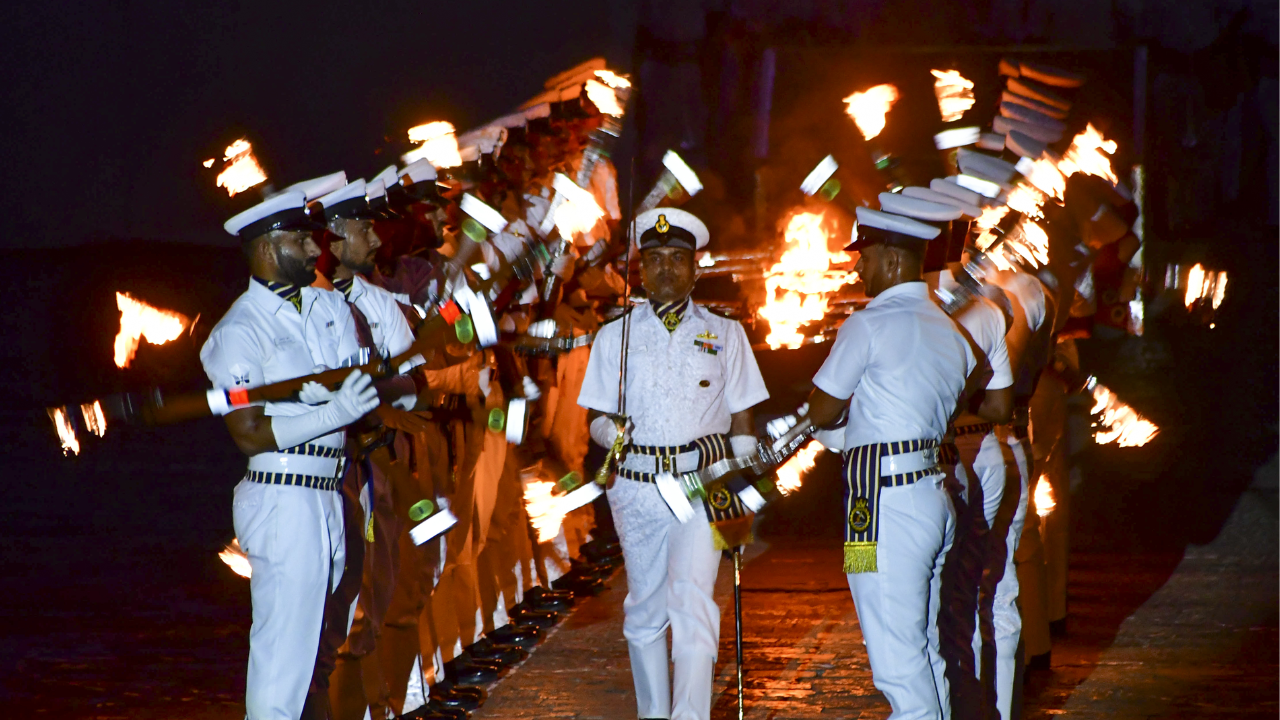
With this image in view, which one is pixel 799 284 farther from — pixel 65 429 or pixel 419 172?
pixel 65 429

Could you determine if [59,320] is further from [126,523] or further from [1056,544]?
[1056,544]

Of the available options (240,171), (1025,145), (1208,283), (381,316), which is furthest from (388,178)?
(1208,283)

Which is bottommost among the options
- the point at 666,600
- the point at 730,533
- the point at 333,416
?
the point at 666,600

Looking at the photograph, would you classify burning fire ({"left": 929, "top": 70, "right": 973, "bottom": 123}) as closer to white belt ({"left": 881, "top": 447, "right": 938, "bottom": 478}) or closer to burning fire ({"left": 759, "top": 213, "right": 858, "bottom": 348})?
burning fire ({"left": 759, "top": 213, "right": 858, "bottom": 348})

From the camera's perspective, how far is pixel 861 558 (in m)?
4.11

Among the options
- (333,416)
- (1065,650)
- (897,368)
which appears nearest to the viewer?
(333,416)

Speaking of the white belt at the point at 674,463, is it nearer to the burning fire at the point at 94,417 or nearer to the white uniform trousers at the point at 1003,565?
the white uniform trousers at the point at 1003,565

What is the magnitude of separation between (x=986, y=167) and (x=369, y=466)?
2.87 meters

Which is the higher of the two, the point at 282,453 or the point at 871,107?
the point at 871,107

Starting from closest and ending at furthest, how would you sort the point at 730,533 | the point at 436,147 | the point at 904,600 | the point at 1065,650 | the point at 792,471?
the point at 904,600 < the point at 730,533 < the point at 792,471 < the point at 1065,650 < the point at 436,147

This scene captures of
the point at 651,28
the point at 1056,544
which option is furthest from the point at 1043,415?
the point at 651,28

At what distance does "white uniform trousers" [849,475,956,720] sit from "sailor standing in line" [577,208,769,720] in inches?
30.6

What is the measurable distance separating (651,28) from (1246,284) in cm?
652

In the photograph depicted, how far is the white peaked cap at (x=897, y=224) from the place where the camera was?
14.0ft
